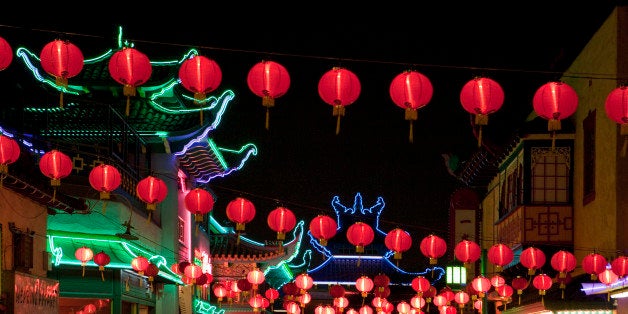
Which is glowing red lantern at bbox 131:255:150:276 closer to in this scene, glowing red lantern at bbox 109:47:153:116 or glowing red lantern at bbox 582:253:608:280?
glowing red lantern at bbox 109:47:153:116

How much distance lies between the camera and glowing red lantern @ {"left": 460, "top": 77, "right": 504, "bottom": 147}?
15.2m

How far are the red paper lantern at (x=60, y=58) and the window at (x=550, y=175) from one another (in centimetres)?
1568

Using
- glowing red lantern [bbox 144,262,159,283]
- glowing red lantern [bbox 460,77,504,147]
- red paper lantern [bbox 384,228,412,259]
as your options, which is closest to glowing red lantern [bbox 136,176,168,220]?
glowing red lantern [bbox 144,262,159,283]

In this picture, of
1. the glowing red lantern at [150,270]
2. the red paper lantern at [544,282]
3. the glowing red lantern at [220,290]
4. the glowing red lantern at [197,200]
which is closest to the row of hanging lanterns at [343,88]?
the glowing red lantern at [197,200]

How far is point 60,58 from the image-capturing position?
1363 cm

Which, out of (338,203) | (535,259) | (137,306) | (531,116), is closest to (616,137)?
(535,259)

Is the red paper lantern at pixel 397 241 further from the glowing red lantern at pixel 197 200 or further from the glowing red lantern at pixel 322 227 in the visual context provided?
the glowing red lantern at pixel 197 200

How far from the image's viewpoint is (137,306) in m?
24.6

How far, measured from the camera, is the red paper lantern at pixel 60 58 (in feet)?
44.7

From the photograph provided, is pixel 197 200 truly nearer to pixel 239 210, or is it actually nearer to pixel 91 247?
pixel 239 210

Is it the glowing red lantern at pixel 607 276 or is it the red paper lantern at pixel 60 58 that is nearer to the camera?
the red paper lantern at pixel 60 58

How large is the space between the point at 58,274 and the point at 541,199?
→ 13127 millimetres

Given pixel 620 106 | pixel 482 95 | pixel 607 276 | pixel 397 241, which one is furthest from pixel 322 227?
pixel 620 106

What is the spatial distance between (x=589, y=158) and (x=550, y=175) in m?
2.69
